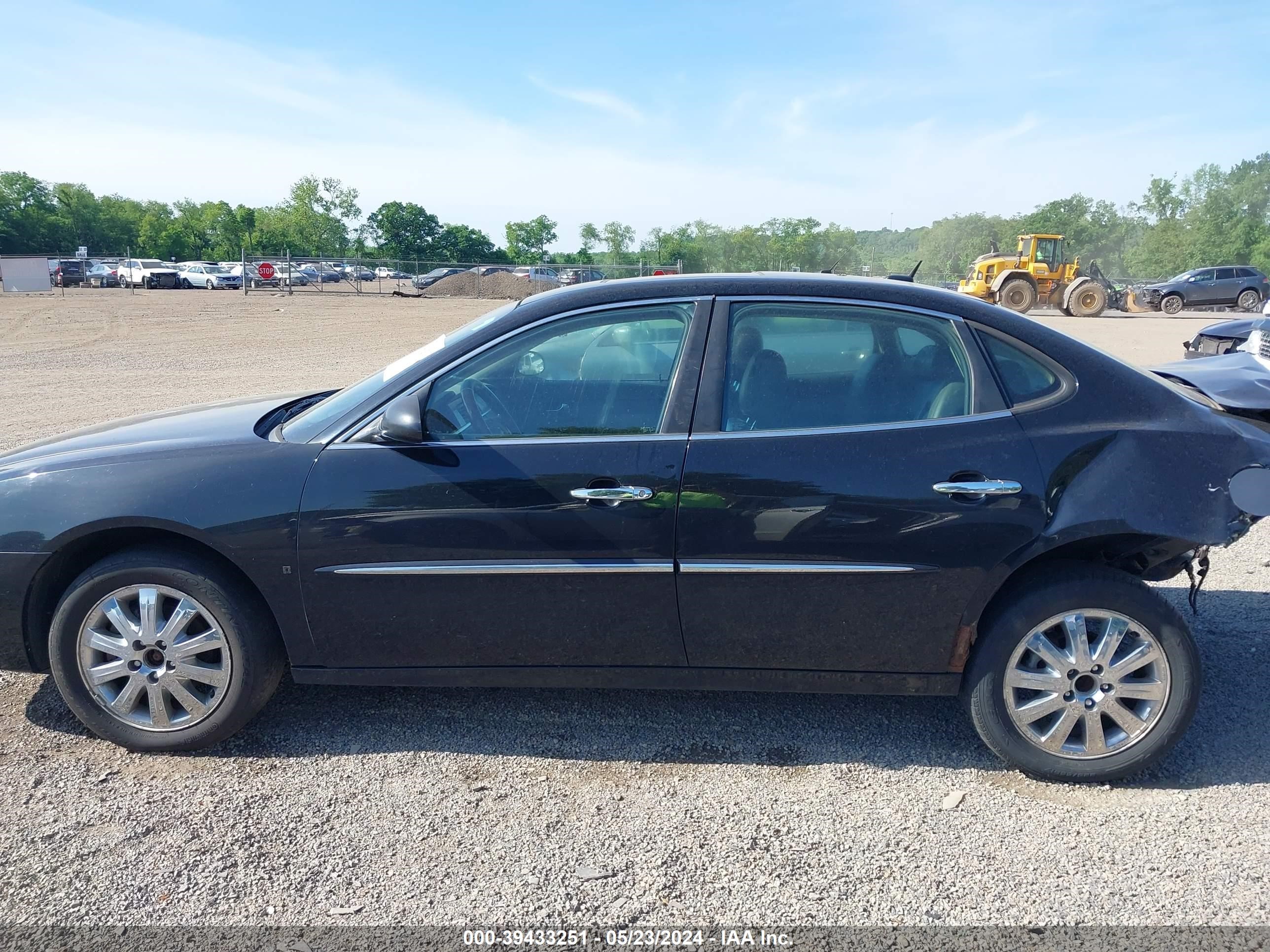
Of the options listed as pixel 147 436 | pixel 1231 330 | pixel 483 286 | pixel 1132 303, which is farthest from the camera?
pixel 483 286

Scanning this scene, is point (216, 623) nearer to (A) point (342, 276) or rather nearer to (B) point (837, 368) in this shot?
(B) point (837, 368)

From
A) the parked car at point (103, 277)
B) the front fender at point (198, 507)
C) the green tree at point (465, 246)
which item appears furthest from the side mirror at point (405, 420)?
the green tree at point (465, 246)

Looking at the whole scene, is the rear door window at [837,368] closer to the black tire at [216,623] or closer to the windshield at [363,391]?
the windshield at [363,391]

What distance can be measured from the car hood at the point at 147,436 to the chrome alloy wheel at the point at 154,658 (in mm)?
547

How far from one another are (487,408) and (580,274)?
4211cm

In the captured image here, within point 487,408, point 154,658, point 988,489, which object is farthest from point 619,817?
point 154,658

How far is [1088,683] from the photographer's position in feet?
10.4

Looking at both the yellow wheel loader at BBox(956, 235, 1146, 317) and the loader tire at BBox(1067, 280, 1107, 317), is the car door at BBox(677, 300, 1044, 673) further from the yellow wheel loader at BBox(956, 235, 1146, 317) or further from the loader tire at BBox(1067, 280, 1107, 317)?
the loader tire at BBox(1067, 280, 1107, 317)

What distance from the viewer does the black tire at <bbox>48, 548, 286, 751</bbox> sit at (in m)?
3.29

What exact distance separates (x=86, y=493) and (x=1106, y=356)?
3.64m

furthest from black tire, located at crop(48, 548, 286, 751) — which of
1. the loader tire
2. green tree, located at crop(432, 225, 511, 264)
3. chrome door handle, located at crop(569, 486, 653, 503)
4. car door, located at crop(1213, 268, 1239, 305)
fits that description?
green tree, located at crop(432, 225, 511, 264)

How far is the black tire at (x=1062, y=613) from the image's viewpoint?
3.14 metres

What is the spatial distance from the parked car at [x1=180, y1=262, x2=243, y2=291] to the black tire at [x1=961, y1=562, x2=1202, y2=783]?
54.7 m

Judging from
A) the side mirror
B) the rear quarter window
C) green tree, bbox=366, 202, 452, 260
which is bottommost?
the side mirror
